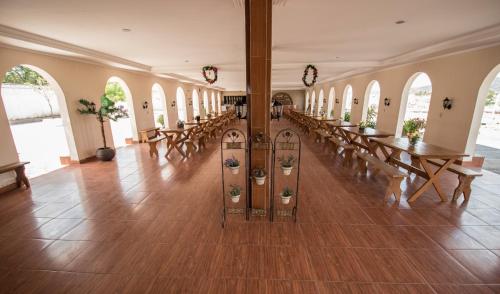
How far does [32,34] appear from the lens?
379 centimetres

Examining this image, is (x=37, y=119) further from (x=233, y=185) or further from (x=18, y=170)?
(x=233, y=185)

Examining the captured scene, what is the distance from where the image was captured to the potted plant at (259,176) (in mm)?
2811

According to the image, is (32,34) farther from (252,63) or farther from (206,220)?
(206,220)

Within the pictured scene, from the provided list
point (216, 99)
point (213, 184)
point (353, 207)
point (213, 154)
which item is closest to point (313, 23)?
point (353, 207)

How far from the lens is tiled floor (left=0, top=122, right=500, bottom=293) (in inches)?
79.2

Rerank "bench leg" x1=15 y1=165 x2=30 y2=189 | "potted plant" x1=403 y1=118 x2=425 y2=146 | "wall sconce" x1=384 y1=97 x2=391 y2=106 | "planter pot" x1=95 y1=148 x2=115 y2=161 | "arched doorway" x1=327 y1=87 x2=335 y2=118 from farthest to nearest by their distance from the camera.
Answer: "arched doorway" x1=327 y1=87 x2=335 y2=118
"wall sconce" x1=384 y1=97 x2=391 y2=106
"planter pot" x1=95 y1=148 x2=115 y2=161
"bench leg" x1=15 y1=165 x2=30 y2=189
"potted plant" x1=403 y1=118 x2=425 y2=146

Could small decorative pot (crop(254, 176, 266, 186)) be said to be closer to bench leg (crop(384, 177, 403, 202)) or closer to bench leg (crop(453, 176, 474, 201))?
bench leg (crop(384, 177, 403, 202))

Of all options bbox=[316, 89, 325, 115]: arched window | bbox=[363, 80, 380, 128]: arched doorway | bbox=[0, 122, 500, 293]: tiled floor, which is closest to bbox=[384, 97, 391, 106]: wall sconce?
bbox=[363, 80, 380, 128]: arched doorway

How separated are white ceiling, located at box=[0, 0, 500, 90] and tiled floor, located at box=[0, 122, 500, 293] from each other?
297 cm

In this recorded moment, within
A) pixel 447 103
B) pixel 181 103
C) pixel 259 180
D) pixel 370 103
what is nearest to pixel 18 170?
pixel 259 180

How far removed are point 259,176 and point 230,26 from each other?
2.71m

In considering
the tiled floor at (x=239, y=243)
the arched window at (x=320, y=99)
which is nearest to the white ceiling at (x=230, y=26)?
the tiled floor at (x=239, y=243)

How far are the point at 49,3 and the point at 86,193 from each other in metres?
3.11

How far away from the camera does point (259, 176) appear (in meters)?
2.81
